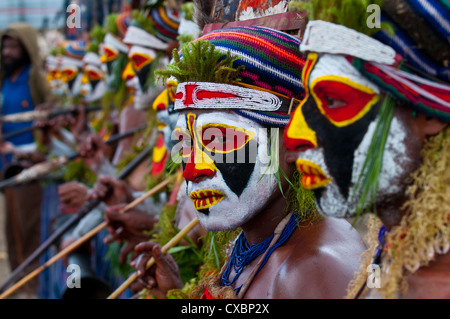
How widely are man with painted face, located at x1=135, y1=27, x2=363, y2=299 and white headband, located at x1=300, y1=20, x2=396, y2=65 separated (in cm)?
56

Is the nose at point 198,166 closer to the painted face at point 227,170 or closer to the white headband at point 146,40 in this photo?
the painted face at point 227,170

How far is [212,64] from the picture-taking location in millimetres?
2205

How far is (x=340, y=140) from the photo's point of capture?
1635 mm

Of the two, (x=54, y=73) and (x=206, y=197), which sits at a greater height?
(x=206, y=197)

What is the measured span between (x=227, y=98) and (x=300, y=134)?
57 centimetres

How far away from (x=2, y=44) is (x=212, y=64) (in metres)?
6.95

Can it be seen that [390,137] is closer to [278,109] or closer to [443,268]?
[443,268]

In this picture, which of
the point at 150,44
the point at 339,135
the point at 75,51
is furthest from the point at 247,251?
the point at 75,51

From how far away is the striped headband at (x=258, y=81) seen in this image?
86.6 inches

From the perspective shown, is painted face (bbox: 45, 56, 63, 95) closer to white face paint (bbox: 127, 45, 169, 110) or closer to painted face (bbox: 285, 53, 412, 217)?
white face paint (bbox: 127, 45, 169, 110)

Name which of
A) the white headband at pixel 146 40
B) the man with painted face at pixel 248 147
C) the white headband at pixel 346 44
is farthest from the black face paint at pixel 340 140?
the white headband at pixel 146 40

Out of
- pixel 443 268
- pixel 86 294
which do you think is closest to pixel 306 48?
pixel 443 268

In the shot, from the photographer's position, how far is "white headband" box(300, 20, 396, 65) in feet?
→ 5.16

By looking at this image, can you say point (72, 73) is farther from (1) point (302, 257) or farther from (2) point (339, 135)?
(2) point (339, 135)
